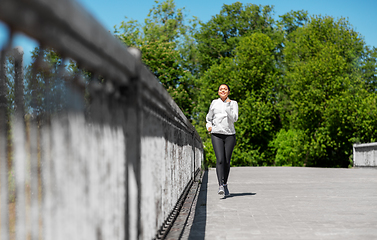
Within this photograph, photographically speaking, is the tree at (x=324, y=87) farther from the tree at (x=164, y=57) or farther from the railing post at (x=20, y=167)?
the railing post at (x=20, y=167)

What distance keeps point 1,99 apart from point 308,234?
3.71 metres

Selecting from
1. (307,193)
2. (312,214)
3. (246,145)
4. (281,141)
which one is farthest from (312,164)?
(312,214)

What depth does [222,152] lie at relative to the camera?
7770 mm

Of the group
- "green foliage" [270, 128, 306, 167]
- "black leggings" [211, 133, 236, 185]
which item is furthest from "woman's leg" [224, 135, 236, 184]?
"green foliage" [270, 128, 306, 167]

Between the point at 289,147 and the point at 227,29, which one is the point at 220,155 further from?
the point at 227,29

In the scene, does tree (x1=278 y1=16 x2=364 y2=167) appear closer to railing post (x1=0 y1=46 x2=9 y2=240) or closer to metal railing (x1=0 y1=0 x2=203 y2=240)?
metal railing (x1=0 y1=0 x2=203 y2=240)

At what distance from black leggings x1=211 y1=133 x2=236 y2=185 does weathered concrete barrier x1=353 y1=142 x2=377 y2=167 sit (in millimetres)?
14861

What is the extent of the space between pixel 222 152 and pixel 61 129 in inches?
245

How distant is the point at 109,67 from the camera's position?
1.95 metres

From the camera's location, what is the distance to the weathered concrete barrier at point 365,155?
68.9 ft

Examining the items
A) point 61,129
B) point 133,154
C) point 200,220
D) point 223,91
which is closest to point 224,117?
point 223,91

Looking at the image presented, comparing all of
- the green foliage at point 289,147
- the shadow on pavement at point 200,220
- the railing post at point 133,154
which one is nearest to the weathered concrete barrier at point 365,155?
the green foliage at point 289,147

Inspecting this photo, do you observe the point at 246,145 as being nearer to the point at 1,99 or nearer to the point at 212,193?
the point at 212,193

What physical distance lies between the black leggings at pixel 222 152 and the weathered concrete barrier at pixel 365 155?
14.9 metres
